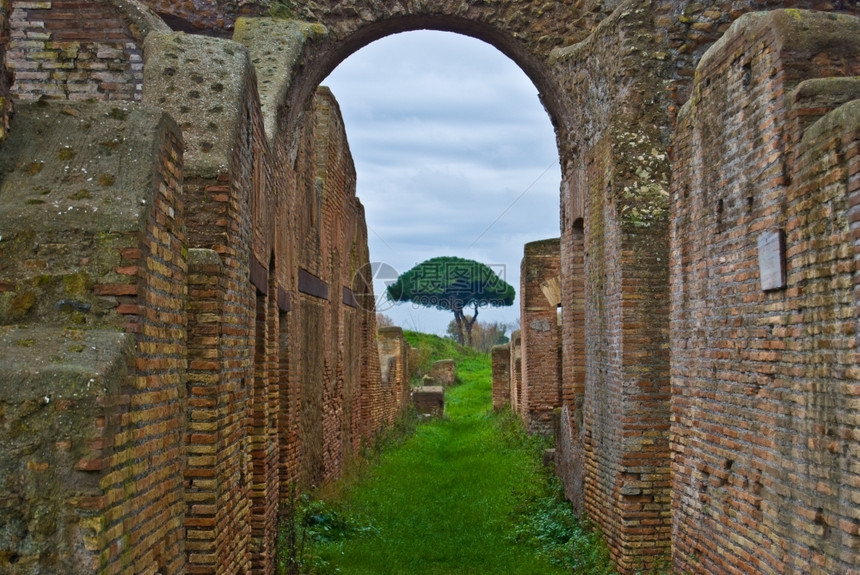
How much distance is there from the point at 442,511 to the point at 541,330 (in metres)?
7.34

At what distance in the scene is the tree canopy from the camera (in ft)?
193

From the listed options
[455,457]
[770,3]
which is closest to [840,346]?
[770,3]

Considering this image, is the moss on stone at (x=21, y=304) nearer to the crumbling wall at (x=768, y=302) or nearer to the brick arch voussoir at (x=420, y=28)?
A: the crumbling wall at (x=768, y=302)

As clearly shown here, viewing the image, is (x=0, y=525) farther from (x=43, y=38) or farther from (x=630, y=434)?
(x=630, y=434)

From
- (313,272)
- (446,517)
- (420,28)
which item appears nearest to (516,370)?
(446,517)

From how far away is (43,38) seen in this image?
654 cm

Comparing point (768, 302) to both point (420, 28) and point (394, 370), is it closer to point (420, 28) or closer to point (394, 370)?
point (420, 28)

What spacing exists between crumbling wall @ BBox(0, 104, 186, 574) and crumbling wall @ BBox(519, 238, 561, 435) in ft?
46.4

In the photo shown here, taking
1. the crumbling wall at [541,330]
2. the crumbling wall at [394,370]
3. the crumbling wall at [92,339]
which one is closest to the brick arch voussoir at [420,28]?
the crumbling wall at [92,339]

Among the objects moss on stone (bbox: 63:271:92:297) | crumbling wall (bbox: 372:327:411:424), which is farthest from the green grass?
moss on stone (bbox: 63:271:92:297)

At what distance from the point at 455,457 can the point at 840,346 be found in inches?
535

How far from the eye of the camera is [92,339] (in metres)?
2.91

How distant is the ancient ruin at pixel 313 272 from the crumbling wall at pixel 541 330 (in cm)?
693

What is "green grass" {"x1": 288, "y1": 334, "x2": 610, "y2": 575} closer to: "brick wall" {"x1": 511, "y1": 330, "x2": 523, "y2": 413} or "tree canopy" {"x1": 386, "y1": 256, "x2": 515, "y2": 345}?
"brick wall" {"x1": 511, "y1": 330, "x2": 523, "y2": 413}
